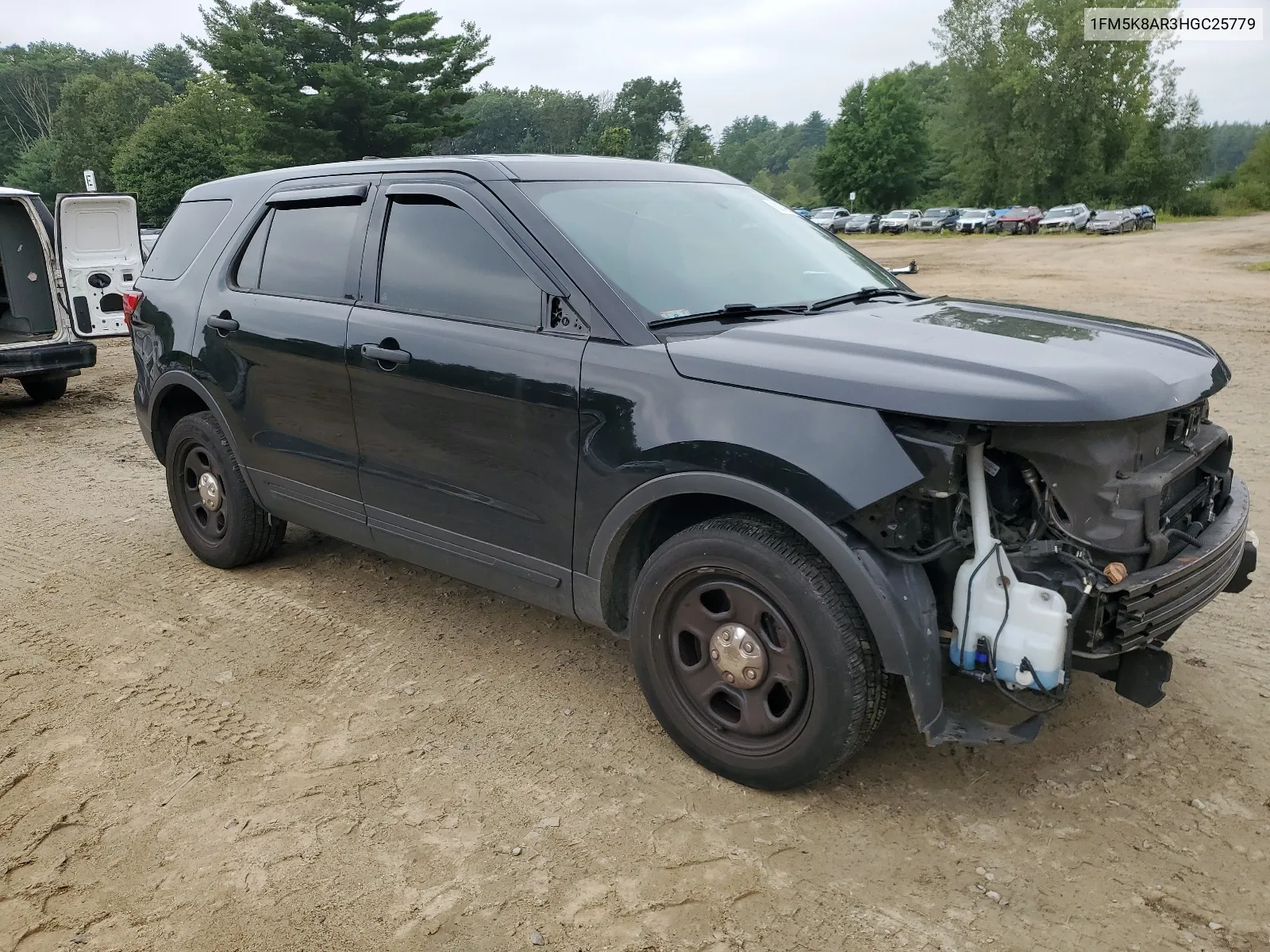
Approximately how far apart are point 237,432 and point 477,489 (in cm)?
166

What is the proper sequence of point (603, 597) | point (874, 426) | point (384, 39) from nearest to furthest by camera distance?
point (874, 426) → point (603, 597) → point (384, 39)

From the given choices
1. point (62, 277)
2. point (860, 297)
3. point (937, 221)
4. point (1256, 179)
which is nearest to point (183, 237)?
point (860, 297)

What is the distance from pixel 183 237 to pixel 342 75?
36.5m

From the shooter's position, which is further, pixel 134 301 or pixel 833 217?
pixel 833 217

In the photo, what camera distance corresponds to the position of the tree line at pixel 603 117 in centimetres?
3928

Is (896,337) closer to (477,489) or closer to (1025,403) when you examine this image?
(1025,403)

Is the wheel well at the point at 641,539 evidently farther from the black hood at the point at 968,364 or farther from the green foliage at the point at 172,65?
the green foliage at the point at 172,65

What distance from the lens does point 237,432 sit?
4.59 m

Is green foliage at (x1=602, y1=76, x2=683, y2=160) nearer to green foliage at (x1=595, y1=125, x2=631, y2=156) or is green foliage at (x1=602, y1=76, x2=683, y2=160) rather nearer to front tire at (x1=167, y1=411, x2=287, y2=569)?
green foliage at (x1=595, y1=125, x2=631, y2=156)

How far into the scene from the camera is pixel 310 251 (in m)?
4.22

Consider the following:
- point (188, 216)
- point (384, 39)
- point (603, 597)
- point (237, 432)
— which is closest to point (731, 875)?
point (603, 597)

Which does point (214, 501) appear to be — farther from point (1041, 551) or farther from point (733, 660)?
point (1041, 551)

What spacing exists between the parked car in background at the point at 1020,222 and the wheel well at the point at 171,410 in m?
47.1

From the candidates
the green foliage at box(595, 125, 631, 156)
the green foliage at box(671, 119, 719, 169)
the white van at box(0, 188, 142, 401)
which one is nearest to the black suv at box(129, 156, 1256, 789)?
the white van at box(0, 188, 142, 401)
